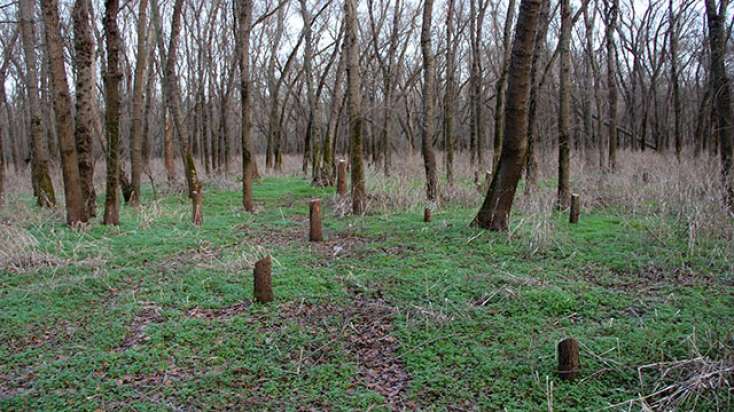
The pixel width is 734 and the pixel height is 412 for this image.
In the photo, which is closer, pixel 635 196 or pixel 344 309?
pixel 344 309

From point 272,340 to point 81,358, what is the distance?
1230 millimetres

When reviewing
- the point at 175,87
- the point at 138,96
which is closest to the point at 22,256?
the point at 138,96

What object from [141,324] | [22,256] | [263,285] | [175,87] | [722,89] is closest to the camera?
[141,324]

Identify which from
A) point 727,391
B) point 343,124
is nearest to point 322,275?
point 727,391

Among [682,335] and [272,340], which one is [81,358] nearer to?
[272,340]

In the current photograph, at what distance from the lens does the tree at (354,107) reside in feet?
25.7

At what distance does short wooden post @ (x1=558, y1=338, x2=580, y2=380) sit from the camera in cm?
299

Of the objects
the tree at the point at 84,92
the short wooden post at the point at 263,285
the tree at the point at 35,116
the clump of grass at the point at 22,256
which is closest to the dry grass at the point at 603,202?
the tree at the point at 35,116

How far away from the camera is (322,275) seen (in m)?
4.98

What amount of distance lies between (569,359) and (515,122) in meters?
3.24

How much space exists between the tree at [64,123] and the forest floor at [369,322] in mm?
791

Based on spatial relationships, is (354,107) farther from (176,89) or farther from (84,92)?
(176,89)

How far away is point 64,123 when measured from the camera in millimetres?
6961

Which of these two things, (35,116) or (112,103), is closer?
(112,103)
